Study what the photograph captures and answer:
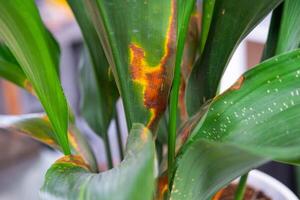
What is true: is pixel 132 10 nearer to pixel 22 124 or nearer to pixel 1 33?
pixel 1 33

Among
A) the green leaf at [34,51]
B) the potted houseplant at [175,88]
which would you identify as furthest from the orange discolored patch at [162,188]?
the green leaf at [34,51]

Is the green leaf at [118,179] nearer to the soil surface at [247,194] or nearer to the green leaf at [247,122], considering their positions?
the green leaf at [247,122]

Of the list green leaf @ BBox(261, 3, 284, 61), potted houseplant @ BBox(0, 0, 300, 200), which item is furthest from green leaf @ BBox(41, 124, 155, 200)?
green leaf @ BBox(261, 3, 284, 61)

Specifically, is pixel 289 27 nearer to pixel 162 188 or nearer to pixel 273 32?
pixel 273 32

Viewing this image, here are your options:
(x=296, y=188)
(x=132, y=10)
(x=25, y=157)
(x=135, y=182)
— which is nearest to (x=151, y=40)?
(x=132, y=10)

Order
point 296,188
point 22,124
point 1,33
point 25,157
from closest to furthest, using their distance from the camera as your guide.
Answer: point 1,33, point 22,124, point 296,188, point 25,157

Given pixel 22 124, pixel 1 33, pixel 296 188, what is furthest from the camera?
pixel 296 188

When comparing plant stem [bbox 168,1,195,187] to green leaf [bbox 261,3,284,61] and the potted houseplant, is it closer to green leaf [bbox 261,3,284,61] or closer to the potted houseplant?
the potted houseplant

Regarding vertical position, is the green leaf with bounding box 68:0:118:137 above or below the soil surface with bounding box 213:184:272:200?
above
